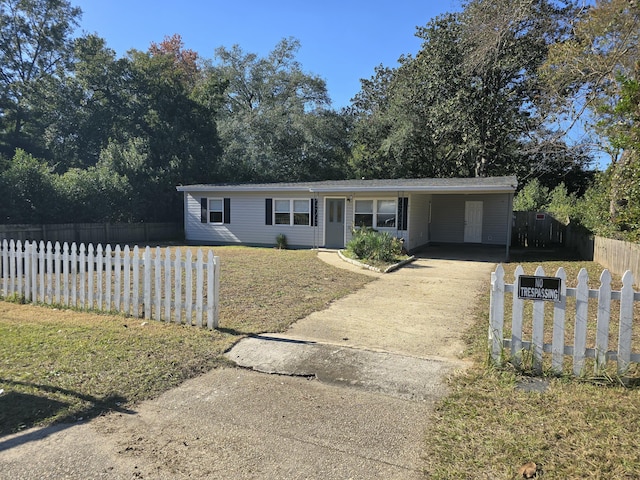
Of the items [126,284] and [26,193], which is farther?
[26,193]

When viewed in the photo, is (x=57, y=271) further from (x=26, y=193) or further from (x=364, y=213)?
(x=26, y=193)

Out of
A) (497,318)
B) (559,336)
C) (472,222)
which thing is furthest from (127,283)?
(472,222)

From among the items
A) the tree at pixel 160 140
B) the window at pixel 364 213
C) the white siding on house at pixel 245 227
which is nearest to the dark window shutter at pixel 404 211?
the window at pixel 364 213

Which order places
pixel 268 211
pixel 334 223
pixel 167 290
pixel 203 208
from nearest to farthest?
pixel 167 290 → pixel 334 223 → pixel 268 211 → pixel 203 208

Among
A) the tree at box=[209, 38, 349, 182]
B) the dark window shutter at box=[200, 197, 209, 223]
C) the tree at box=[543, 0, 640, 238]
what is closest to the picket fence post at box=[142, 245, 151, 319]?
the tree at box=[543, 0, 640, 238]

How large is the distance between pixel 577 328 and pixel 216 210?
17.9 metres

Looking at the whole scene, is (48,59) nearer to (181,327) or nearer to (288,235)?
(288,235)

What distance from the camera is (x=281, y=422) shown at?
3.21m

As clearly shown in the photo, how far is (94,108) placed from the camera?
25969mm

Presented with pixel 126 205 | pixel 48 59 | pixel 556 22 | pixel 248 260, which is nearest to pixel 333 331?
pixel 248 260

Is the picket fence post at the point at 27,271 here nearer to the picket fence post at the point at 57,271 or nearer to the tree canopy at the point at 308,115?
the picket fence post at the point at 57,271

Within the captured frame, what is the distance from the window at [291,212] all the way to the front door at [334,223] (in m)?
0.89

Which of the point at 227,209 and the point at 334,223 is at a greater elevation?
the point at 227,209

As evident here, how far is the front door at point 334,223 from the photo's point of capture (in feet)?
57.6
